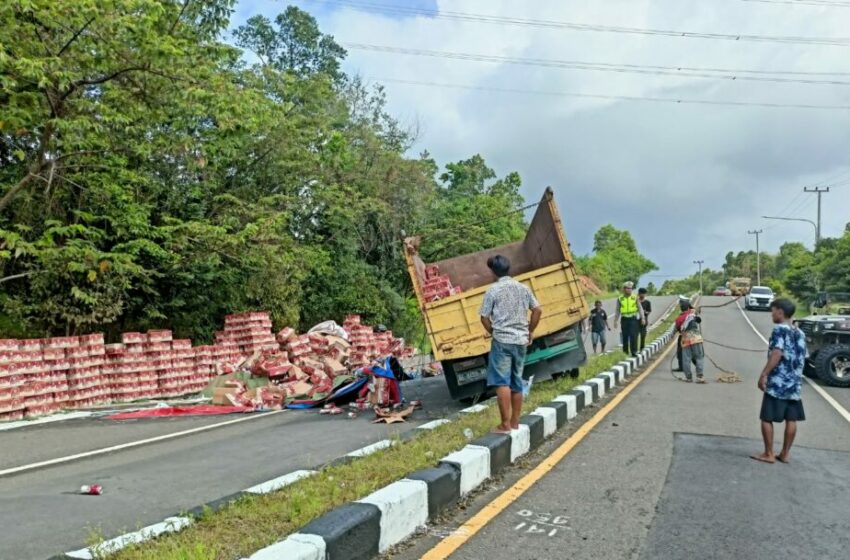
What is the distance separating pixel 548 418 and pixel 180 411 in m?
6.62

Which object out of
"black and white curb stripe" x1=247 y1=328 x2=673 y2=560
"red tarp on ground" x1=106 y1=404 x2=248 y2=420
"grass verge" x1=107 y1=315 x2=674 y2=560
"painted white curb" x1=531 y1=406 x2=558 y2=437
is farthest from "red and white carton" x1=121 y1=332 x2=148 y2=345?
"black and white curb stripe" x1=247 y1=328 x2=673 y2=560

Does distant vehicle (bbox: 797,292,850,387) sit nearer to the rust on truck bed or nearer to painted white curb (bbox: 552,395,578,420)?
the rust on truck bed

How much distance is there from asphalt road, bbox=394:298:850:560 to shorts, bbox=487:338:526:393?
0.86 m

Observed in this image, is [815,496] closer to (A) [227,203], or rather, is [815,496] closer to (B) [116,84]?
(B) [116,84]

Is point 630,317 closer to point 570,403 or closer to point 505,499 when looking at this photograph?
point 570,403

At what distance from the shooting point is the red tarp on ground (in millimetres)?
10916

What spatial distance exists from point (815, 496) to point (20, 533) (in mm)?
5720

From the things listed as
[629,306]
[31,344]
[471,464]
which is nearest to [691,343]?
[629,306]

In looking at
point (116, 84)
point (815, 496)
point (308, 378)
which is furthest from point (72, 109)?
point (815, 496)

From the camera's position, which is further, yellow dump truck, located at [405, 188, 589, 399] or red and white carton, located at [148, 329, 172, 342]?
red and white carton, located at [148, 329, 172, 342]

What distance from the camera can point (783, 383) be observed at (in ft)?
21.3

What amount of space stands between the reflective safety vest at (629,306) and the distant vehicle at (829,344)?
11.2 feet

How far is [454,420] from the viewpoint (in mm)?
7734

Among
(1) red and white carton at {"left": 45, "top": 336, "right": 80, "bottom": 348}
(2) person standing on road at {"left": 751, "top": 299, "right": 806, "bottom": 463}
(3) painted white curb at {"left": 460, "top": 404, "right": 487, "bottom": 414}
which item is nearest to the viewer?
(2) person standing on road at {"left": 751, "top": 299, "right": 806, "bottom": 463}
